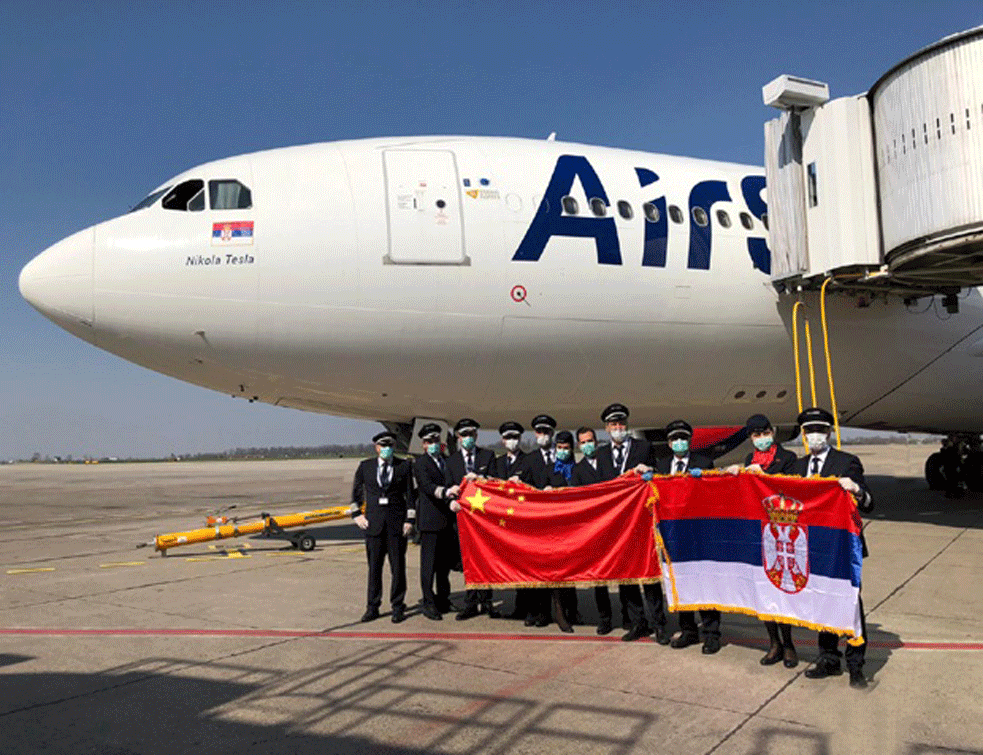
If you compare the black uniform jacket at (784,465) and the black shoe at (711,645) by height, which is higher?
the black uniform jacket at (784,465)

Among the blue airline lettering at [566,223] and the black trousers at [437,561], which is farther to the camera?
the blue airline lettering at [566,223]

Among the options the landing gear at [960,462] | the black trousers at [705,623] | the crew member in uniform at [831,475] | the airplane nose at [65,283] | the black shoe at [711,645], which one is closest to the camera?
the crew member in uniform at [831,475]

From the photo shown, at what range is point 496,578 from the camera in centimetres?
744

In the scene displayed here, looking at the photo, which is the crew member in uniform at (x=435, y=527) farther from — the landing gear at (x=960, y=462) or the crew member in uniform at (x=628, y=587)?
the landing gear at (x=960, y=462)

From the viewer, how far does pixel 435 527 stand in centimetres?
788

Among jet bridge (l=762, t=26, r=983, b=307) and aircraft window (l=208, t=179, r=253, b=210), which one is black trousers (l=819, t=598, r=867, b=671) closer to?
jet bridge (l=762, t=26, r=983, b=307)

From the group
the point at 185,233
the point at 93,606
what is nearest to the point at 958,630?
the point at 93,606

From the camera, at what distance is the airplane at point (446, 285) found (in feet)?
30.5

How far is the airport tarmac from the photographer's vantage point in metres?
4.36

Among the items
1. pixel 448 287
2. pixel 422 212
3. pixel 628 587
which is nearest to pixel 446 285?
pixel 448 287

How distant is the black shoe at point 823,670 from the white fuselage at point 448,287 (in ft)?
18.5

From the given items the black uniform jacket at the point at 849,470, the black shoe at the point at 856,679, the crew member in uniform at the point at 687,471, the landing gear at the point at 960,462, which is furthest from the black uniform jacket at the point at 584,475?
the landing gear at the point at 960,462

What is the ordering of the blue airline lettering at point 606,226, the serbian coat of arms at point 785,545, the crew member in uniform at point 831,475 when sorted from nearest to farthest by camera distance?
the crew member in uniform at point 831,475
the serbian coat of arms at point 785,545
the blue airline lettering at point 606,226

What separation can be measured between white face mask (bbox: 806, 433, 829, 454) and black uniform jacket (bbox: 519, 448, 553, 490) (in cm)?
269
